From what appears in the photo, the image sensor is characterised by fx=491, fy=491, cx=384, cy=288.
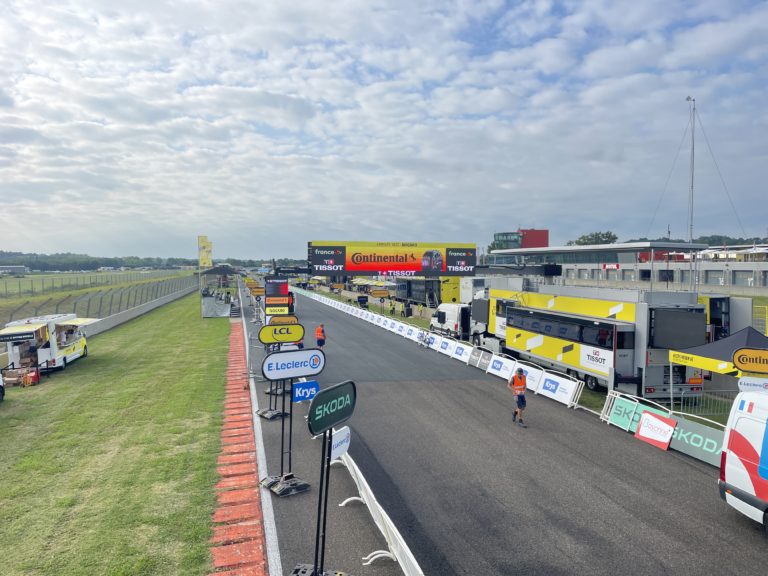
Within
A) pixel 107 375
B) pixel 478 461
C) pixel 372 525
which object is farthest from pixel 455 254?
pixel 372 525

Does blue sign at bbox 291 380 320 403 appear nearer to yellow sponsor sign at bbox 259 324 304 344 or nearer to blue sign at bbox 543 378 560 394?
yellow sponsor sign at bbox 259 324 304 344

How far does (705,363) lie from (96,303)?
36.4m

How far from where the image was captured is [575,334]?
17188 mm

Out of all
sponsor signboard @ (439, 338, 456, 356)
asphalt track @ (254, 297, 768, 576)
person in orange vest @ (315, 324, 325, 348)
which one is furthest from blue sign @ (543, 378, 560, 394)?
person in orange vest @ (315, 324, 325, 348)

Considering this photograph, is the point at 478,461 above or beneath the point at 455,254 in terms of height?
beneath

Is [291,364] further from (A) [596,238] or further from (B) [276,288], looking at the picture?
(A) [596,238]

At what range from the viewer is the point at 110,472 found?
10.2 metres

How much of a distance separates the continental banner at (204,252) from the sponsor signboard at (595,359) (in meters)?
75.7

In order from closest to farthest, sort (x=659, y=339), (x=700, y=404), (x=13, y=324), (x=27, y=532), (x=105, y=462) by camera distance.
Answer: (x=27, y=532) < (x=105, y=462) < (x=659, y=339) < (x=700, y=404) < (x=13, y=324)

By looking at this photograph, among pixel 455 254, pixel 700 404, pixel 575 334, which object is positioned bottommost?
pixel 700 404

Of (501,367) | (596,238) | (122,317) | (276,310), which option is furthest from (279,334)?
(596,238)

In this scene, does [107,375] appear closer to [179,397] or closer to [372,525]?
[179,397]

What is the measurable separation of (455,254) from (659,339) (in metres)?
29.9

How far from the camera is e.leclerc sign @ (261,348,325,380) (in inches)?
355
